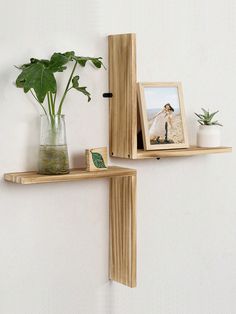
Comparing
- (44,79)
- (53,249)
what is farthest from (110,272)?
(44,79)

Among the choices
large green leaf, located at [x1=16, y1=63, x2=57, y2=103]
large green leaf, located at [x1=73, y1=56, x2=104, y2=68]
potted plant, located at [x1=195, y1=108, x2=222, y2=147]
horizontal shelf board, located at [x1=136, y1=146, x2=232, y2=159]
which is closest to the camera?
large green leaf, located at [x1=16, y1=63, x2=57, y2=103]

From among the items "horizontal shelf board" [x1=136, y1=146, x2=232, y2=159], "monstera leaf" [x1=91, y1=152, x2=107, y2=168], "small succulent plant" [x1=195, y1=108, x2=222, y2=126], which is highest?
"small succulent plant" [x1=195, y1=108, x2=222, y2=126]

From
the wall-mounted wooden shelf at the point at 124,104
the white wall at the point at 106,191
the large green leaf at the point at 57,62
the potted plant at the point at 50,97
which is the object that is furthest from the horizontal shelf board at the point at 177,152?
the large green leaf at the point at 57,62

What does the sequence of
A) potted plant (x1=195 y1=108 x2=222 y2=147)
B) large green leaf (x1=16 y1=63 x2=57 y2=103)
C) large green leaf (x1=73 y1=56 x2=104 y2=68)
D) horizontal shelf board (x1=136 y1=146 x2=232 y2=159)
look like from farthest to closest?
1. potted plant (x1=195 y1=108 x2=222 y2=147)
2. horizontal shelf board (x1=136 y1=146 x2=232 y2=159)
3. large green leaf (x1=73 y1=56 x2=104 y2=68)
4. large green leaf (x1=16 y1=63 x2=57 y2=103)

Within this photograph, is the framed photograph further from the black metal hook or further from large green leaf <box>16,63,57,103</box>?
large green leaf <box>16,63,57,103</box>

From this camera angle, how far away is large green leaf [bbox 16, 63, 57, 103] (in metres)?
1.44

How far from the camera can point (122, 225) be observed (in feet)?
5.73

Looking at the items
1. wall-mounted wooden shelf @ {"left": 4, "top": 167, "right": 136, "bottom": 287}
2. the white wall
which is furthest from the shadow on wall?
wall-mounted wooden shelf @ {"left": 4, "top": 167, "right": 136, "bottom": 287}

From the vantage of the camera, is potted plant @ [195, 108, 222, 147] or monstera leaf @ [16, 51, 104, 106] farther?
potted plant @ [195, 108, 222, 147]

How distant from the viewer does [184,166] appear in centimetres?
198

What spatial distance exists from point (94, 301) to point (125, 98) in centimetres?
60

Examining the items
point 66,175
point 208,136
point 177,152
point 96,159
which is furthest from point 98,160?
point 208,136

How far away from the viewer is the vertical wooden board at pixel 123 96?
1656 millimetres

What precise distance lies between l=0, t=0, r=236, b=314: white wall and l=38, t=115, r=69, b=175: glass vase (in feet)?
0.21
